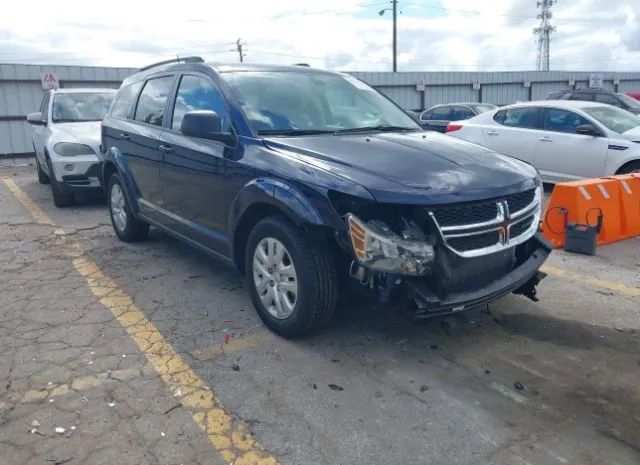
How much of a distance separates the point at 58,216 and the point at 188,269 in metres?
3.62

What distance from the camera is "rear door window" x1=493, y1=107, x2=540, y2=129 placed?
9500 mm

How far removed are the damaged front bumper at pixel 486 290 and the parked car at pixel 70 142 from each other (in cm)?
658

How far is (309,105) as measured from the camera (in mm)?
4500

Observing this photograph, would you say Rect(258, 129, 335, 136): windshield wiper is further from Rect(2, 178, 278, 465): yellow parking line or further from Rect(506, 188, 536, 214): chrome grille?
Rect(2, 178, 278, 465): yellow parking line

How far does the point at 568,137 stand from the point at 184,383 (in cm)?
760

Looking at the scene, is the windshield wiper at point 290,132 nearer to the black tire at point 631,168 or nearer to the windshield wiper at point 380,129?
→ the windshield wiper at point 380,129

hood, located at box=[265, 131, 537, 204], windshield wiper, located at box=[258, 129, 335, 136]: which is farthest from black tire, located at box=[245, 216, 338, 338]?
windshield wiper, located at box=[258, 129, 335, 136]

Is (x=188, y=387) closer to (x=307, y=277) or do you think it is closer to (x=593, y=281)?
(x=307, y=277)

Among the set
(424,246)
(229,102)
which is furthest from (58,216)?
(424,246)

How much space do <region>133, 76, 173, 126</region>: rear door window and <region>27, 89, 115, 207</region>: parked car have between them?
308 cm

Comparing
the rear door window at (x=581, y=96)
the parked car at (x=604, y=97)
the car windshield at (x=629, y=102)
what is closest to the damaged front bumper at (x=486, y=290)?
the parked car at (x=604, y=97)

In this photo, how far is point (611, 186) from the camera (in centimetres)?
634

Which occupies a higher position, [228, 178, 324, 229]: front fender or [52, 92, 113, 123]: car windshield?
[52, 92, 113, 123]: car windshield

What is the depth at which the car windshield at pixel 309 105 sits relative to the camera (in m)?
4.23
